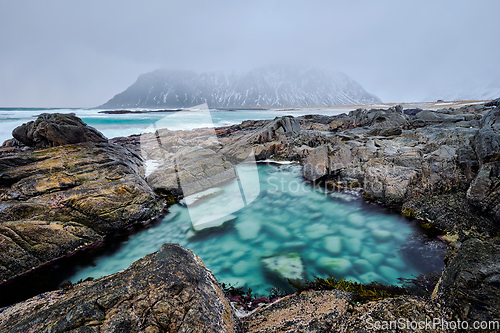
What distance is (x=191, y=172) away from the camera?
12469mm

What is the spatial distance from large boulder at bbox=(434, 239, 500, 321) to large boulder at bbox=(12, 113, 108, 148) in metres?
16.0

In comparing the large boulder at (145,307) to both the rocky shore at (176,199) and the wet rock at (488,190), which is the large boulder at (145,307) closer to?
the rocky shore at (176,199)

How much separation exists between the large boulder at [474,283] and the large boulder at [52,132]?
16047 mm

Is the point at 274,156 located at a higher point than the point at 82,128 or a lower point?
lower

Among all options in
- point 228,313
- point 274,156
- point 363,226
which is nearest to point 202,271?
point 228,313

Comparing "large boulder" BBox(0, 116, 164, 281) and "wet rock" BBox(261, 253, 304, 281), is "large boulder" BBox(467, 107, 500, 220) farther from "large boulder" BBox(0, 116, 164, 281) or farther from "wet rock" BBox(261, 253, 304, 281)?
"large boulder" BBox(0, 116, 164, 281)

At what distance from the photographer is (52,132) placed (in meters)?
10.8

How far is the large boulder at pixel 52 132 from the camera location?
10844mm

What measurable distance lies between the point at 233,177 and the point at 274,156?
6833mm

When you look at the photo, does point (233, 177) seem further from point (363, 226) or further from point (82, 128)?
point (82, 128)

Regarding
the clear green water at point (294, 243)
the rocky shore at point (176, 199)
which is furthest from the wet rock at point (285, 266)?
the rocky shore at point (176, 199)

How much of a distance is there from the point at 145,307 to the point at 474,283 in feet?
15.4

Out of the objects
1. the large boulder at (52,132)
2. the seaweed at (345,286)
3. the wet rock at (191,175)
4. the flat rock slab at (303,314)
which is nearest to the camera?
the flat rock slab at (303,314)

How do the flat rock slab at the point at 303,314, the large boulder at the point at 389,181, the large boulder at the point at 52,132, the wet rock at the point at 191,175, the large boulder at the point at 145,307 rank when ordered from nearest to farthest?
the large boulder at the point at 145,307 < the flat rock slab at the point at 303,314 < the large boulder at the point at 389,181 < the large boulder at the point at 52,132 < the wet rock at the point at 191,175
